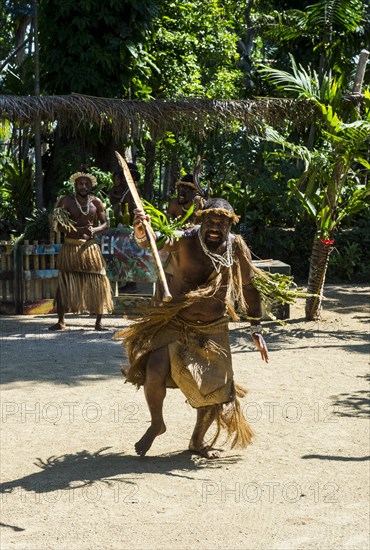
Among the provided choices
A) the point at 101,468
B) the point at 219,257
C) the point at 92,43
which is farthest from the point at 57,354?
the point at 92,43

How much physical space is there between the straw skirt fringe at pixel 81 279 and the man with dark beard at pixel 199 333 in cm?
434

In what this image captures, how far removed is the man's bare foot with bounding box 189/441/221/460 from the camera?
208 inches

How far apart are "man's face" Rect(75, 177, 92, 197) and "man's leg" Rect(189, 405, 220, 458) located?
479cm

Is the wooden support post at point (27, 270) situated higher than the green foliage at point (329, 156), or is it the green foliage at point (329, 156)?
the green foliage at point (329, 156)

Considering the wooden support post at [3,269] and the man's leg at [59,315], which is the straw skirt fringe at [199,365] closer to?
the man's leg at [59,315]

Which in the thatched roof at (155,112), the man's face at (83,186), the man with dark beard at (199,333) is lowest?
the man with dark beard at (199,333)

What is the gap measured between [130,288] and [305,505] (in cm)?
876

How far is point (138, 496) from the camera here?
455 cm

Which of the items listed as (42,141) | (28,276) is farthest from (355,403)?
(42,141)

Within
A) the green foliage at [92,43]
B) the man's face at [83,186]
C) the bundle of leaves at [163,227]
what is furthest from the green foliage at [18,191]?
the bundle of leaves at [163,227]

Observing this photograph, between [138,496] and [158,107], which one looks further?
[158,107]

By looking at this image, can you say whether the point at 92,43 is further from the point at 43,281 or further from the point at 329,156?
the point at 329,156

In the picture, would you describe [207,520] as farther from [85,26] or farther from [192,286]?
[85,26]

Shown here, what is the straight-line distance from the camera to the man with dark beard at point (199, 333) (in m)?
5.10
